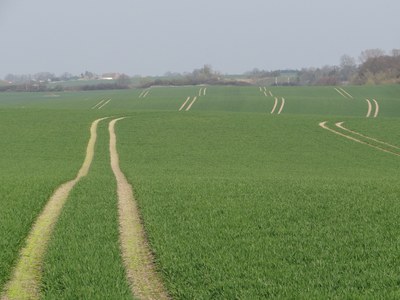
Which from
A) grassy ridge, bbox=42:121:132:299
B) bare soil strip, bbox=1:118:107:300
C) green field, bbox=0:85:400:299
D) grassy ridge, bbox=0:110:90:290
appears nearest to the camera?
grassy ridge, bbox=42:121:132:299

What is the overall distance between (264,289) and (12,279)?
17.2 ft

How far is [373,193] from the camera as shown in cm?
1631

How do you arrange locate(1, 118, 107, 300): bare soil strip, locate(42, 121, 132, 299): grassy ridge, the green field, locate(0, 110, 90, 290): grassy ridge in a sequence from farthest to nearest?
locate(0, 110, 90, 290): grassy ridge
locate(1, 118, 107, 300): bare soil strip
the green field
locate(42, 121, 132, 299): grassy ridge

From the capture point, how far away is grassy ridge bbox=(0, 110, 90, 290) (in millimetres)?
12188

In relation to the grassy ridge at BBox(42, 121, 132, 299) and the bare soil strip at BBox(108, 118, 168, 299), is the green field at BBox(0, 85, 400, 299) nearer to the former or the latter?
the grassy ridge at BBox(42, 121, 132, 299)

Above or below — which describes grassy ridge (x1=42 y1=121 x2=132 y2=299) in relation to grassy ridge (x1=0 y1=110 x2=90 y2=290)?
above

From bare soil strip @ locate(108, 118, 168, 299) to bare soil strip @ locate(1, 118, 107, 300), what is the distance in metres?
1.90

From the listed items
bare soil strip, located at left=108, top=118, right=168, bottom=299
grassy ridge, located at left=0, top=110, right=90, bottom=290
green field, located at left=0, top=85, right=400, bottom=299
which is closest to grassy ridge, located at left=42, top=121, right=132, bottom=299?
green field, located at left=0, top=85, right=400, bottom=299

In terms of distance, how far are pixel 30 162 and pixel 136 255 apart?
70.9 ft

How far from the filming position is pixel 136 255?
10484 millimetres

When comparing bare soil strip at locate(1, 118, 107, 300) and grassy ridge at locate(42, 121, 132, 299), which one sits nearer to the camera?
grassy ridge at locate(42, 121, 132, 299)

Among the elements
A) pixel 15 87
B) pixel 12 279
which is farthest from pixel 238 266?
pixel 15 87

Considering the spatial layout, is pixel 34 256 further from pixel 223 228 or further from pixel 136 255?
pixel 223 228

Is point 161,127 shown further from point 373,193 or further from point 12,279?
point 12,279
